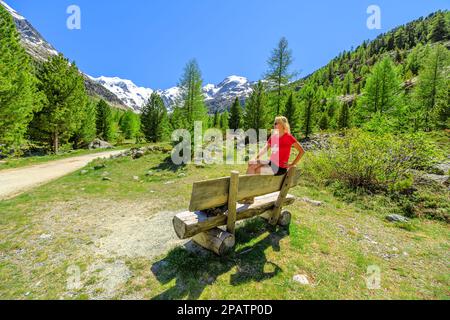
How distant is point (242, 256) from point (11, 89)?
20.6 m

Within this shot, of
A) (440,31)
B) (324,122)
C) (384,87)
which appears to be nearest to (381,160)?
(384,87)

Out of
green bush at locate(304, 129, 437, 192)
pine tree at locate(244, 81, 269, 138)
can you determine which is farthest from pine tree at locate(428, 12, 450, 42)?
green bush at locate(304, 129, 437, 192)

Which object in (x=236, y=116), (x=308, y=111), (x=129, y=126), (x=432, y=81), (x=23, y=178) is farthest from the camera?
(x=129, y=126)

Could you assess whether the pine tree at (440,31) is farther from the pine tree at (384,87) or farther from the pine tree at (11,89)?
the pine tree at (11,89)

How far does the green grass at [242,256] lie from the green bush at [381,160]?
0.92 metres

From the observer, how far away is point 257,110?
28.3m

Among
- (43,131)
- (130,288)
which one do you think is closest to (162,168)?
(130,288)

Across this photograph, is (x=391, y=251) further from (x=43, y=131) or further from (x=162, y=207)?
(x=43, y=131)

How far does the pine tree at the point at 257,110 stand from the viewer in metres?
28.0

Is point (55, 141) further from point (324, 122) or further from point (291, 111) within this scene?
point (324, 122)

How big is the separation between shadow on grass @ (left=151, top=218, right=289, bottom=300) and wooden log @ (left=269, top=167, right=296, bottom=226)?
0.47 m

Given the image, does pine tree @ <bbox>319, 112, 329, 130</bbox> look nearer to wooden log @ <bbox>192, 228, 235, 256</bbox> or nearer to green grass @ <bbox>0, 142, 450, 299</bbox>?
green grass @ <bbox>0, 142, 450, 299</bbox>

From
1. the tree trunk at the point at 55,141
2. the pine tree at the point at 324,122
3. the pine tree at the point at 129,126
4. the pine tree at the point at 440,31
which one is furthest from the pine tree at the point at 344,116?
the pine tree at the point at 440,31

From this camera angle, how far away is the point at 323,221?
19.4 ft
